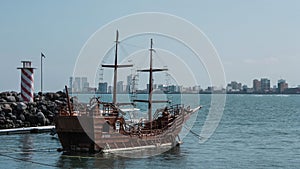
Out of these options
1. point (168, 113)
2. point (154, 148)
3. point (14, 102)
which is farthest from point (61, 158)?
point (14, 102)

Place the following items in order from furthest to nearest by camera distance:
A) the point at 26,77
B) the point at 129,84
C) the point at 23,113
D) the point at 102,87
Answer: the point at 23,113
the point at 26,77
the point at 129,84
the point at 102,87

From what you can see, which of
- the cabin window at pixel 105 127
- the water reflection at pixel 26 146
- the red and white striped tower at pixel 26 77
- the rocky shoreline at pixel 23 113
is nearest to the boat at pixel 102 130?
the cabin window at pixel 105 127

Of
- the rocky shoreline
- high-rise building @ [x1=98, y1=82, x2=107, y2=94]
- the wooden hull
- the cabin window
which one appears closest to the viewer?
the wooden hull

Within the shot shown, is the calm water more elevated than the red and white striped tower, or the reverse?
the red and white striped tower

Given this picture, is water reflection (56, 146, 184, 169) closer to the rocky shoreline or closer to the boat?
the boat

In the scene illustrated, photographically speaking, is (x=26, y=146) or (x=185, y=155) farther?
(x=26, y=146)

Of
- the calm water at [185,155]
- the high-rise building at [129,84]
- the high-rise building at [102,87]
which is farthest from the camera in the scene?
the high-rise building at [129,84]

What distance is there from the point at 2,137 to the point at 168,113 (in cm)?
1385

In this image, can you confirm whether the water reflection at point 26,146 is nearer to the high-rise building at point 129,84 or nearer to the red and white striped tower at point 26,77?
the red and white striped tower at point 26,77

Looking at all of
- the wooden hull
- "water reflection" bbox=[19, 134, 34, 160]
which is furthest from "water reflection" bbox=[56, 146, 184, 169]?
"water reflection" bbox=[19, 134, 34, 160]

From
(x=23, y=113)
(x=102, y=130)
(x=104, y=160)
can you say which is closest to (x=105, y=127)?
(x=102, y=130)

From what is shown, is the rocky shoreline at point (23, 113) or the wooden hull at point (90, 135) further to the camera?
the rocky shoreline at point (23, 113)

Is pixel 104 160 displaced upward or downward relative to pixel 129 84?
downward

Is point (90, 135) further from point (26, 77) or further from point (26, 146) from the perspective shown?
point (26, 77)
